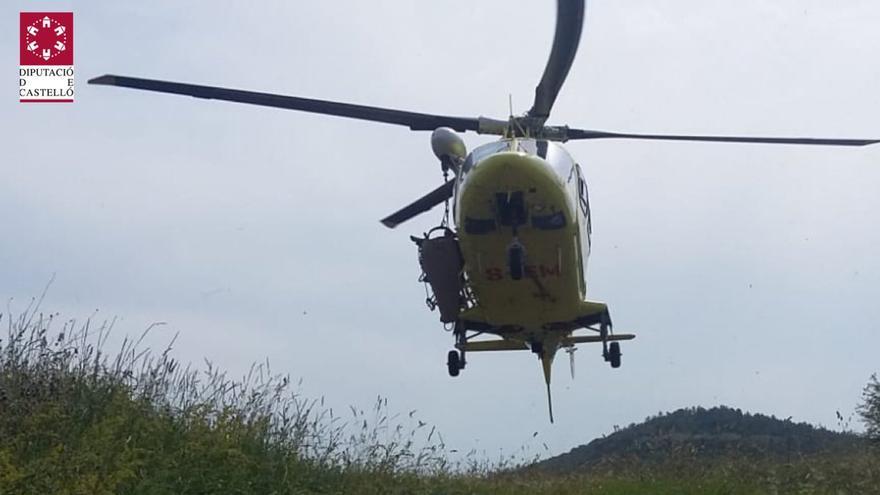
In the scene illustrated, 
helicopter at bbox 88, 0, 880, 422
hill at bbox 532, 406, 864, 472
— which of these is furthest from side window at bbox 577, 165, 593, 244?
hill at bbox 532, 406, 864, 472

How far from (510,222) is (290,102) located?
8.92 ft

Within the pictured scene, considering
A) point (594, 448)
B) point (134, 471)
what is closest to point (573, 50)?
point (134, 471)

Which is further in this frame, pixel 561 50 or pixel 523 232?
pixel 523 232

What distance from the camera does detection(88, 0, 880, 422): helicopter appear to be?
10.9 m

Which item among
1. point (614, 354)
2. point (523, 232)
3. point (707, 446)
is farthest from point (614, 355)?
point (523, 232)

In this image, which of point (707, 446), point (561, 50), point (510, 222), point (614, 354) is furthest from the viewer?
point (614, 354)

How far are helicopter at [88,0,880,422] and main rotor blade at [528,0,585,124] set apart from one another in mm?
22

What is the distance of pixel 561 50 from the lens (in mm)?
9602

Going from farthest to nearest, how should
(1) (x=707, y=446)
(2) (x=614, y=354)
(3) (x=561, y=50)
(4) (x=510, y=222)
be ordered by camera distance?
(2) (x=614, y=354)
(1) (x=707, y=446)
(4) (x=510, y=222)
(3) (x=561, y=50)

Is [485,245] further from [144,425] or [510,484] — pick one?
[144,425]

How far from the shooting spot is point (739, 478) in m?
11.0

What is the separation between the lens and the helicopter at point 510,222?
427 inches

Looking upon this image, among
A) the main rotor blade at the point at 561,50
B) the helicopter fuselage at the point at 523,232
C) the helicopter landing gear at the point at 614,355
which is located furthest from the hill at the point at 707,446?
the main rotor blade at the point at 561,50

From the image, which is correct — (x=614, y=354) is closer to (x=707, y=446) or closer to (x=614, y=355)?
(x=614, y=355)
